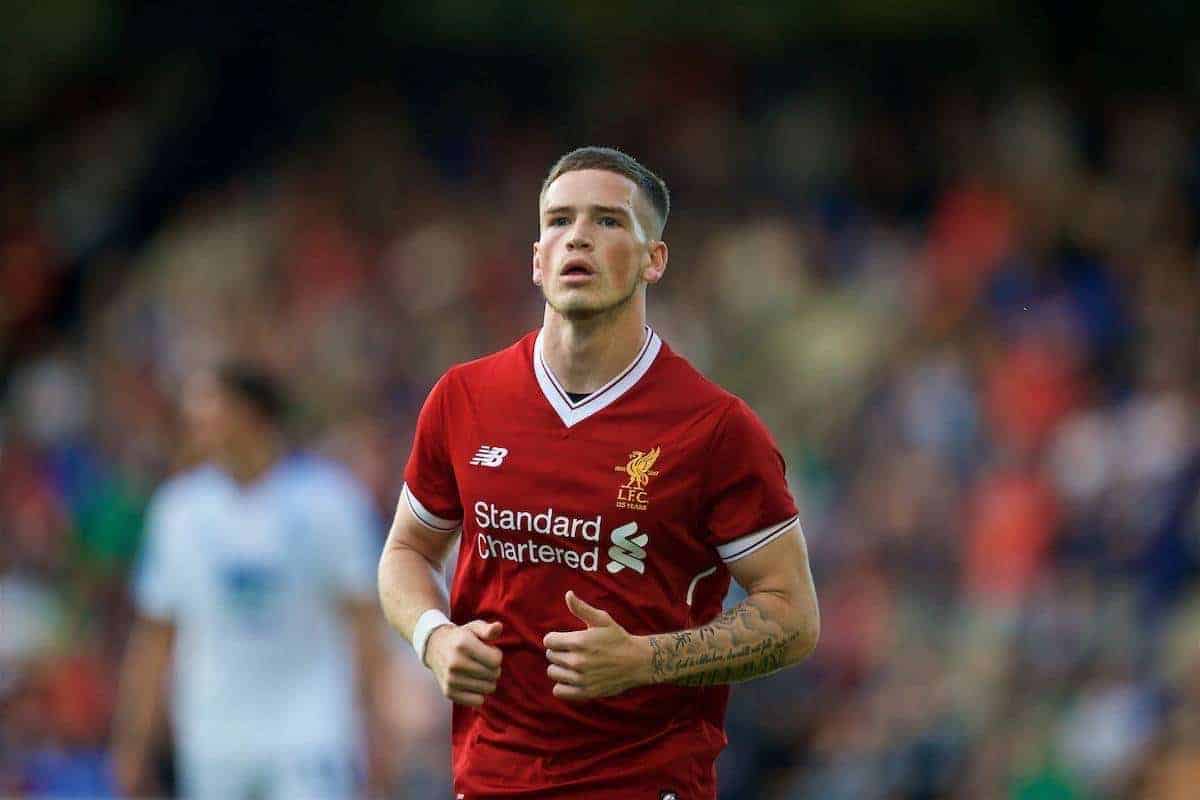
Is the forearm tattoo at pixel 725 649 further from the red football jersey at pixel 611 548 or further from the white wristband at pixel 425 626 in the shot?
the white wristband at pixel 425 626

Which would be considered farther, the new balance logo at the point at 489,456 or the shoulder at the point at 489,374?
the shoulder at the point at 489,374

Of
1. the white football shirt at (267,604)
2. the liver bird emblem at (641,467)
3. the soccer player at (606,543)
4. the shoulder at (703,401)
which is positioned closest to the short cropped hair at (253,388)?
the white football shirt at (267,604)

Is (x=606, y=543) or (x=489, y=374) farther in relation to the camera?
(x=489, y=374)

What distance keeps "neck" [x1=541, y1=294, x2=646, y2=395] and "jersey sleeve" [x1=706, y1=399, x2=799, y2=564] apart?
0.31 m

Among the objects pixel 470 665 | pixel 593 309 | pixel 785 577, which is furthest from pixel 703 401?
pixel 470 665

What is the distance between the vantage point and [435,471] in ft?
15.7

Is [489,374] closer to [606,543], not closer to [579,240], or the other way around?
[579,240]

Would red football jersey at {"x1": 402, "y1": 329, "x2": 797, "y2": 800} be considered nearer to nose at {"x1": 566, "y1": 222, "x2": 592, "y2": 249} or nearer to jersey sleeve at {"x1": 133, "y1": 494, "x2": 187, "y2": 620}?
nose at {"x1": 566, "y1": 222, "x2": 592, "y2": 249}

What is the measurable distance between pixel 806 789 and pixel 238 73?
369 inches

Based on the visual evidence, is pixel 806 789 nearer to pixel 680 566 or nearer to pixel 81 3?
pixel 680 566

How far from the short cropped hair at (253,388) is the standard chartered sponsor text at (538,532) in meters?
3.17

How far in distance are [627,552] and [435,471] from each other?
593mm

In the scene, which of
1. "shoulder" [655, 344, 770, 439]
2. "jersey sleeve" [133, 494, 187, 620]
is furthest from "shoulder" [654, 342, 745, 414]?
"jersey sleeve" [133, 494, 187, 620]

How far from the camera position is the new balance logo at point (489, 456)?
4.59 m
